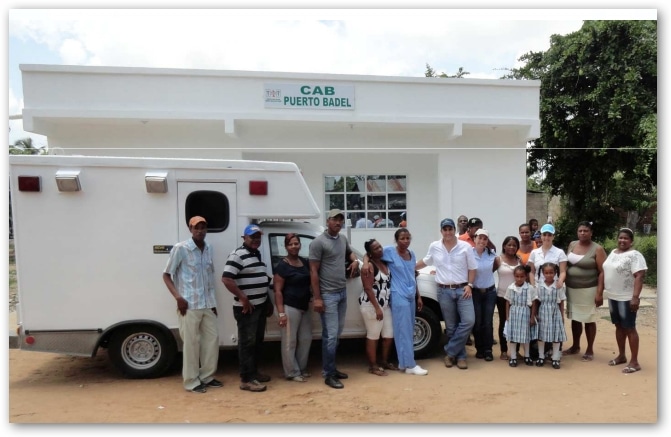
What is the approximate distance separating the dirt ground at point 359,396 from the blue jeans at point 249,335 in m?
0.22

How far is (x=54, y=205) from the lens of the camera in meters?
4.77

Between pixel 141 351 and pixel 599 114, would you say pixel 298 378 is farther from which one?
pixel 599 114

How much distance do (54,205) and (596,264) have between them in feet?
19.0

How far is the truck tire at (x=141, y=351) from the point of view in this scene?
197 inches

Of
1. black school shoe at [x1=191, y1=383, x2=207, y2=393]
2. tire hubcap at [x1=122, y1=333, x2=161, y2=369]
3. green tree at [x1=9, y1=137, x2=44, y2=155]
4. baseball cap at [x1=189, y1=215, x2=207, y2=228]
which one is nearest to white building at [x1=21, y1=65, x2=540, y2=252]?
green tree at [x1=9, y1=137, x2=44, y2=155]

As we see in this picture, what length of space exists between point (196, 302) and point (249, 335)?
0.60 meters

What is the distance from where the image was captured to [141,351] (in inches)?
201

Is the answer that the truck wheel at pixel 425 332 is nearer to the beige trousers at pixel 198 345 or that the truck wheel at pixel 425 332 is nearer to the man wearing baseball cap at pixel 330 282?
the man wearing baseball cap at pixel 330 282

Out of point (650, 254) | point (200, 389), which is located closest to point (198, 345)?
point (200, 389)

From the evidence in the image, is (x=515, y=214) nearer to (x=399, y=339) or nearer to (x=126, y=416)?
(x=399, y=339)

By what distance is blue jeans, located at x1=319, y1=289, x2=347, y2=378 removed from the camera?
4832 millimetres

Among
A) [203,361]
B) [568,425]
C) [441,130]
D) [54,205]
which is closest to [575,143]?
[441,130]

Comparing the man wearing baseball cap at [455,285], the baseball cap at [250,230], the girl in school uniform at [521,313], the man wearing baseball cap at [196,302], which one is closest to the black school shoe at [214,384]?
the man wearing baseball cap at [196,302]

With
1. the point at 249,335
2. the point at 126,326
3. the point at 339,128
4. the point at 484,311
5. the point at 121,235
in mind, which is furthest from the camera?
the point at 339,128
